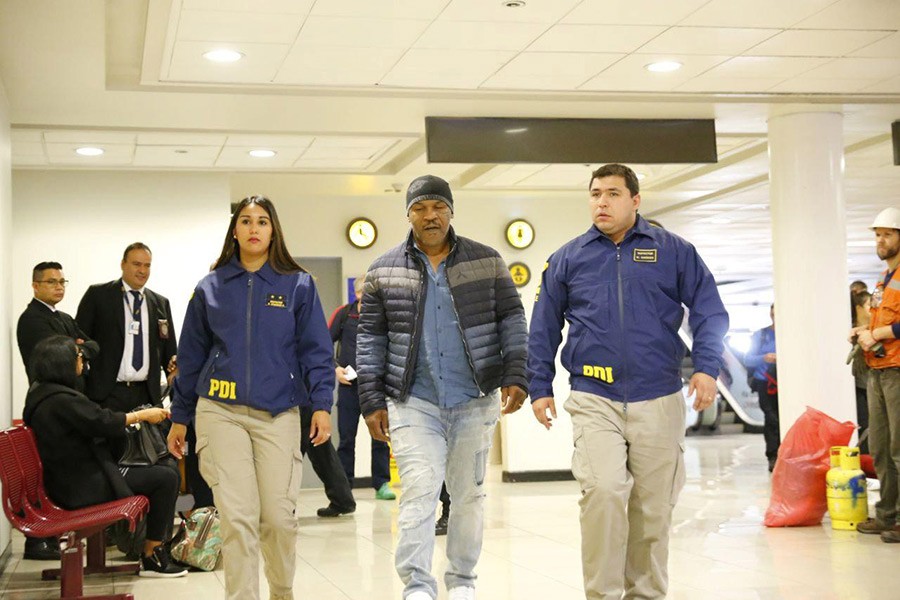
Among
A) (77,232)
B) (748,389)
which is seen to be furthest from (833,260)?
(748,389)

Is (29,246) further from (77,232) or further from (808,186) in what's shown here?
(808,186)

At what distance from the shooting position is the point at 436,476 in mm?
4102

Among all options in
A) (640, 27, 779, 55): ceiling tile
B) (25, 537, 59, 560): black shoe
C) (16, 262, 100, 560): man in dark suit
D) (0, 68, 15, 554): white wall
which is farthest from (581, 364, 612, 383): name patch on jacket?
(25, 537, 59, 560): black shoe

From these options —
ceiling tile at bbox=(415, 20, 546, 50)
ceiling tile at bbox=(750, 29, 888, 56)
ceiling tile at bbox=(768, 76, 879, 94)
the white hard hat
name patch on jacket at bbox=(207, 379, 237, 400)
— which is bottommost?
name patch on jacket at bbox=(207, 379, 237, 400)

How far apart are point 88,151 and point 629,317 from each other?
6066 mm

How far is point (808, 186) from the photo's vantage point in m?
7.92

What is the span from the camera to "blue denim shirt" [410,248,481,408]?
414 centimetres

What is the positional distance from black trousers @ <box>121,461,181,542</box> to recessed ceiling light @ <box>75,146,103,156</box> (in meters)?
3.60

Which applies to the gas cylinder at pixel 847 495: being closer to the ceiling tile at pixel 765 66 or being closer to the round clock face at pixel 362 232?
the ceiling tile at pixel 765 66

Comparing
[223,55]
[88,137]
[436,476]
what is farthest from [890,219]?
[88,137]

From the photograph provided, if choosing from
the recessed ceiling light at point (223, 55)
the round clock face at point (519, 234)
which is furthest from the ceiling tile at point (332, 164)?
the recessed ceiling light at point (223, 55)

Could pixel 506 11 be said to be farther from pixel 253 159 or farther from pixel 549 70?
pixel 253 159

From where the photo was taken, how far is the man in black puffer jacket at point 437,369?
4.10 meters

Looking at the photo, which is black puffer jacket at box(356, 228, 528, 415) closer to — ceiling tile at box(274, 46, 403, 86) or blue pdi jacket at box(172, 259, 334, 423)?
blue pdi jacket at box(172, 259, 334, 423)
